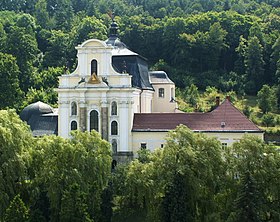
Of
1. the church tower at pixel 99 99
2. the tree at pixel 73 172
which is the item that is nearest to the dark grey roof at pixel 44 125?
the church tower at pixel 99 99

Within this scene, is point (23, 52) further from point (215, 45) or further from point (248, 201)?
point (248, 201)

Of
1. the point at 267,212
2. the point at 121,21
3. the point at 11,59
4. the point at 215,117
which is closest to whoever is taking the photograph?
the point at 267,212

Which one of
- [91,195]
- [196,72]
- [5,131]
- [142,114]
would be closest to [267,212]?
[91,195]

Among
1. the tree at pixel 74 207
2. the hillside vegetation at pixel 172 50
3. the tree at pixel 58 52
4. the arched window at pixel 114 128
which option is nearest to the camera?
the tree at pixel 74 207

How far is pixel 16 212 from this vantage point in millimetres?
37969

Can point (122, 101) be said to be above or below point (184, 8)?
below

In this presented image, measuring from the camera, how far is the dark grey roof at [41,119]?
2265 inches

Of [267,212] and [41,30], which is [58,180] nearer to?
[267,212]

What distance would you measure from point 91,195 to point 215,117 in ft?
49.9

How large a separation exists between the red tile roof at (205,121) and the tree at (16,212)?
17.4 m

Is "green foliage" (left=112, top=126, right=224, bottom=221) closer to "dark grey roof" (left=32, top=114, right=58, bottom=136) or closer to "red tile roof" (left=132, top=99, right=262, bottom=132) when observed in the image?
"red tile roof" (left=132, top=99, right=262, bottom=132)

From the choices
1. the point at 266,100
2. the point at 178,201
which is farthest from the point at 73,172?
the point at 266,100

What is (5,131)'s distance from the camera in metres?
41.9

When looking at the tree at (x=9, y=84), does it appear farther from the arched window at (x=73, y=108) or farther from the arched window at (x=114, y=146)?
the arched window at (x=114, y=146)
